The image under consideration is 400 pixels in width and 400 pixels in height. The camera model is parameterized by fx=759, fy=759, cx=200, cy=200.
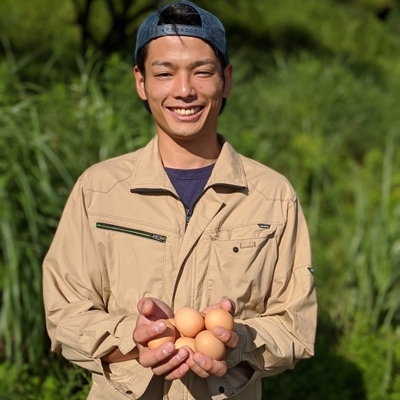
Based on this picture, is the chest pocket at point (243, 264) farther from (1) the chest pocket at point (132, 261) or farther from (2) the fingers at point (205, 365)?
(2) the fingers at point (205, 365)

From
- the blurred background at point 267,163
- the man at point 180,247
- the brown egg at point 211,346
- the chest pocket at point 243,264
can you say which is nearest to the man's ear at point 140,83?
the man at point 180,247

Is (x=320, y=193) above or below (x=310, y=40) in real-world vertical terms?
below

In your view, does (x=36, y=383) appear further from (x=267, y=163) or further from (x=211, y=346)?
(x=267, y=163)

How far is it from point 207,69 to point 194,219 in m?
0.48

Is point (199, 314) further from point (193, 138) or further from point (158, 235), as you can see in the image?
point (193, 138)

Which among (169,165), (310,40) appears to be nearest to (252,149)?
(169,165)

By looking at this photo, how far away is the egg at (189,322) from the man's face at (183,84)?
595mm

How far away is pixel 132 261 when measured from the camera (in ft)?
7.66

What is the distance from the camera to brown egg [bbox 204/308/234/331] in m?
2.10

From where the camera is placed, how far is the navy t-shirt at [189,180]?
2.45 metres

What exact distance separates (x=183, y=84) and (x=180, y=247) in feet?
1.66

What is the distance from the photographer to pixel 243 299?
238 cm

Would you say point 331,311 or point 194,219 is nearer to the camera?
point 194,219

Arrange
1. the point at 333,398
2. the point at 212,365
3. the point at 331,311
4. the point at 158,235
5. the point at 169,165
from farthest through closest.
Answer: the point at 331,311 < the point at 333,398 < the point at 169,165 < the point at 158,235 < the point at 212,365
